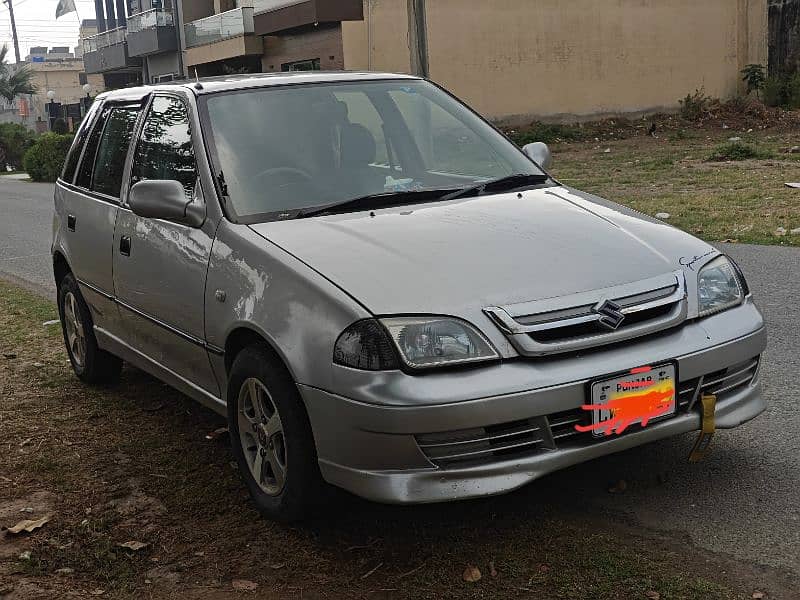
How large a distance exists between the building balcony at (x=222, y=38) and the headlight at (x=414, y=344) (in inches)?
1100

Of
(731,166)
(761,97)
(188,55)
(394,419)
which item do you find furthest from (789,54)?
(394,419)

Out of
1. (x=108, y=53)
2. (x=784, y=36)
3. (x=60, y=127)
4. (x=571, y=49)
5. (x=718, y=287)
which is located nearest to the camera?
(x=718, y=287)

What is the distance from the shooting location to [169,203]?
457 cm

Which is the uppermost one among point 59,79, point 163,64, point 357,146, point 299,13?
point 59,79

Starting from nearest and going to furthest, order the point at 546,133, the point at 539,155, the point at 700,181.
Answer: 1. the point at 539,155
2. the point at 700,181
3. the point at 546,133

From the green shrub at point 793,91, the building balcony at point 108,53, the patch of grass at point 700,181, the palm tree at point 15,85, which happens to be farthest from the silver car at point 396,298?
the palm tree at point 15,85

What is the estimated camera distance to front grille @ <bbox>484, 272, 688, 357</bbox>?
11.7 ft

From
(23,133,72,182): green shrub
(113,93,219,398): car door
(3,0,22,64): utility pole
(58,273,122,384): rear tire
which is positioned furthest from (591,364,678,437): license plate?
(3,0,22,64): utility pole

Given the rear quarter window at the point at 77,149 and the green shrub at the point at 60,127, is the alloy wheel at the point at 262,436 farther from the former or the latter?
the green shrub at the point at 60,127

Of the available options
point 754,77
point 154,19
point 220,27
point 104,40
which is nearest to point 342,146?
point 754,77

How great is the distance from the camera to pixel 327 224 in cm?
430

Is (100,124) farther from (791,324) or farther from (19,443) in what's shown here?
(791,324)

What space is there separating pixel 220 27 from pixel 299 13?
573 cm

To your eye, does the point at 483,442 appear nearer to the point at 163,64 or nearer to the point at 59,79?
the point at 163,64
